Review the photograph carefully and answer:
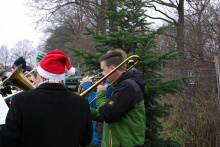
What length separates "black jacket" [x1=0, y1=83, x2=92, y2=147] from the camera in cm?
141

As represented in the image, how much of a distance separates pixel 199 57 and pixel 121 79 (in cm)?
523

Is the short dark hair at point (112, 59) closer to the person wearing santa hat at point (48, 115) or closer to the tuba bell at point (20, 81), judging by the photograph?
the person wearing santa hat at point (48, 115)

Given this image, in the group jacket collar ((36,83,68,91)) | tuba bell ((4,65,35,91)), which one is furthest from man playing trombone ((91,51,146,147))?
tuba bell ((4,65,35,91))

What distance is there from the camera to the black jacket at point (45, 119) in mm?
1409

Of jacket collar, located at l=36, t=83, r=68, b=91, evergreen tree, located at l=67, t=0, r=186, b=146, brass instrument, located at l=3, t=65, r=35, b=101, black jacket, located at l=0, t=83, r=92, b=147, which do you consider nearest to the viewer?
black jacket, located at l=0, t=83, r=92, b=147

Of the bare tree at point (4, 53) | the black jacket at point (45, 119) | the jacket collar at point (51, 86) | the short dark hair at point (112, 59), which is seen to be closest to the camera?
the black jacket at point (45, 119)

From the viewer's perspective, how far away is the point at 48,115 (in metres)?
1.48

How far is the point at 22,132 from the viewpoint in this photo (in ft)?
4.67

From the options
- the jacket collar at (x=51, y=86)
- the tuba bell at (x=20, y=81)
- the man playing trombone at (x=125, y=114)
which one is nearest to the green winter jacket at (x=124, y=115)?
the man playing trombone at (x=125, y=114)

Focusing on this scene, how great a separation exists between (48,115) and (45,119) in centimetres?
3

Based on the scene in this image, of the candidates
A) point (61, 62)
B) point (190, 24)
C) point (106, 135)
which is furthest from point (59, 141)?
point (190, 24)

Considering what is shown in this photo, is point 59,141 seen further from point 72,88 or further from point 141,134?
point 72,88

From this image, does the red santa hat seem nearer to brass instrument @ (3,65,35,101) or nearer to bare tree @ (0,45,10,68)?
brass instrument @ (3,65,35,101)

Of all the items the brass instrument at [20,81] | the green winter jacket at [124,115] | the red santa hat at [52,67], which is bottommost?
the green winter jacket at [124,115]
